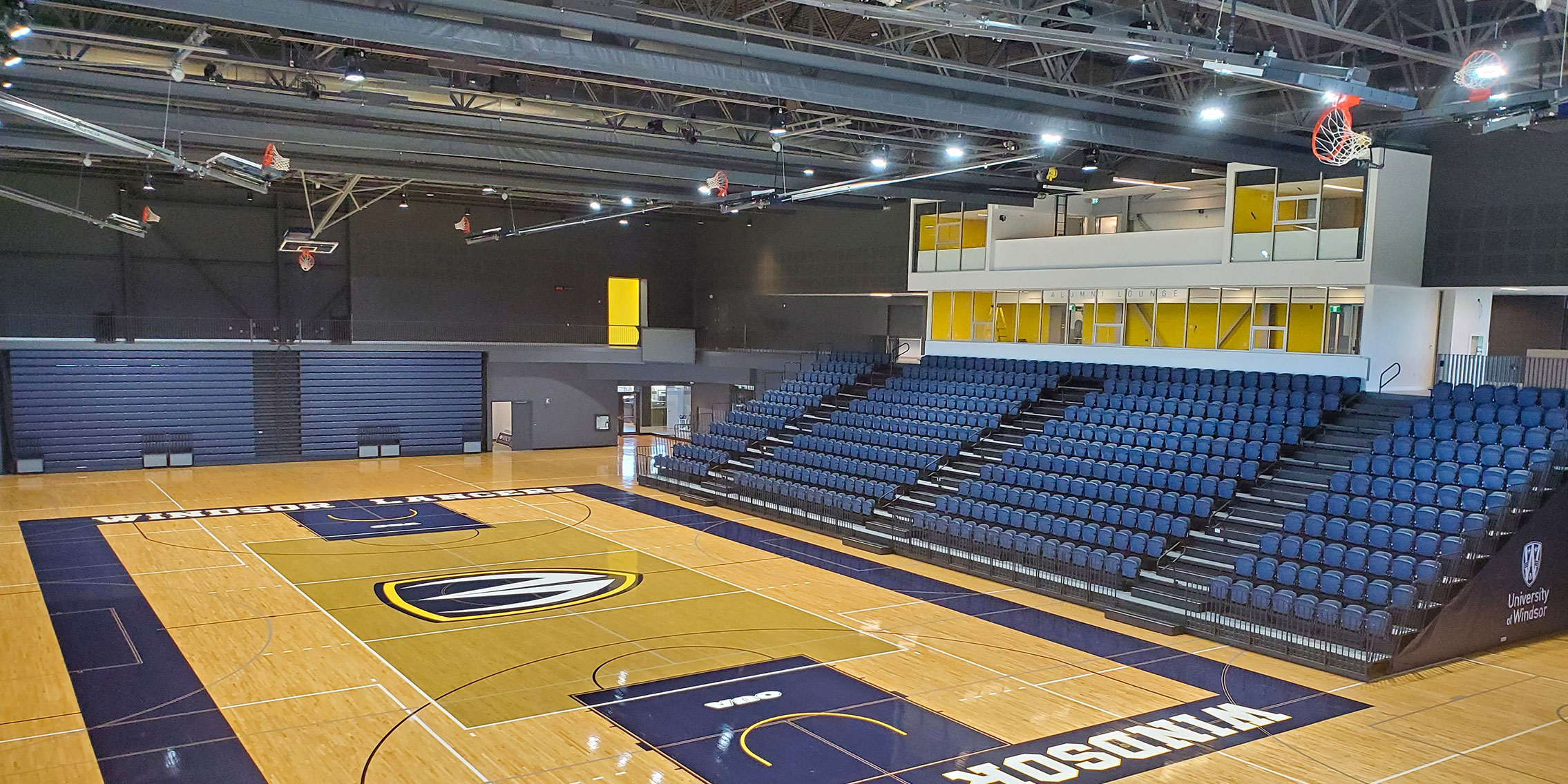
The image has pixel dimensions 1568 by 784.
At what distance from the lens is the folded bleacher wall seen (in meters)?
13.3

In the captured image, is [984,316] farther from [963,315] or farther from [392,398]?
[392,398]

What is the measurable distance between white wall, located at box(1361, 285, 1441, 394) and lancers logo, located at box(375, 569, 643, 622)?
1283cm

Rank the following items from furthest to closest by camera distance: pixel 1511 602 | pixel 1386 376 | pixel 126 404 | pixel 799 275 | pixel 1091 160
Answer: pixel 799 275 → pixel 126 404 → pixel 1386 376 → pixel 1091 160 → pixel 1511 602

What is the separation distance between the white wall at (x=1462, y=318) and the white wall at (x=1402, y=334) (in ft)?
0.40

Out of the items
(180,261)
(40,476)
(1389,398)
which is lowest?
(40,476)

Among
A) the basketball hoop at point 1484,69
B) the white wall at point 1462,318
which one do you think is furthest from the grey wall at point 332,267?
the basketball hoop at point 1484,69

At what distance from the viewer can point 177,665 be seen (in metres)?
12.3

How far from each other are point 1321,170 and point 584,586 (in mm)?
14170

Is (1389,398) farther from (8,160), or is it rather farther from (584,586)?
(8,160)

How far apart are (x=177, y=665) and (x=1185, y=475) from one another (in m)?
14.4

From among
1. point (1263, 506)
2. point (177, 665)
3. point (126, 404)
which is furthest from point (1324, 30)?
point (126, 404)

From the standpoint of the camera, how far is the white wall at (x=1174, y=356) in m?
19.1

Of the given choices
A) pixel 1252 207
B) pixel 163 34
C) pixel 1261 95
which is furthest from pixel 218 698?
pixel 1252 207

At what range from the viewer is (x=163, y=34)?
14.4 metres
